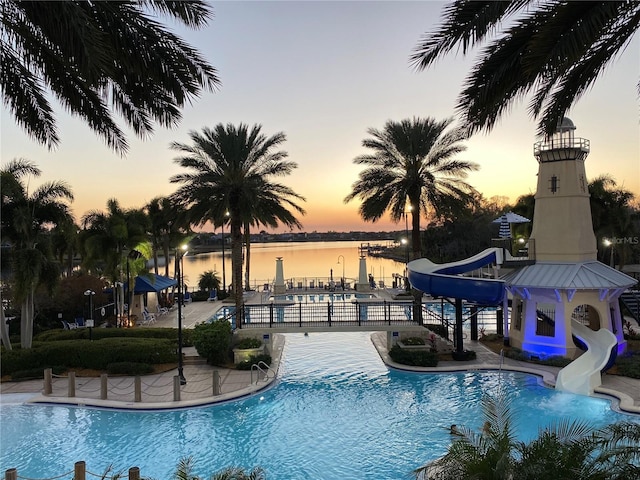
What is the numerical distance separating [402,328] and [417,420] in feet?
20.8

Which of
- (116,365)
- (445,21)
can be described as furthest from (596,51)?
(116,365)

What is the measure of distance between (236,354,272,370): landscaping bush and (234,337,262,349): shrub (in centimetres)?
49

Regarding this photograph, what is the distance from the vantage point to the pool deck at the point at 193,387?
42.4 ft

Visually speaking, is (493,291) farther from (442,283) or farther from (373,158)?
(373,158)

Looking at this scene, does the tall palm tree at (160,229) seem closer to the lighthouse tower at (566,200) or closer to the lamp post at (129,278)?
the lamp post at (129,278)

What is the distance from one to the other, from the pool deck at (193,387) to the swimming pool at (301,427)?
327mm

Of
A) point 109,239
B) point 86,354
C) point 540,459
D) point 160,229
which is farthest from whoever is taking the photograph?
point 160,229

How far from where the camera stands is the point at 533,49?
5805mm

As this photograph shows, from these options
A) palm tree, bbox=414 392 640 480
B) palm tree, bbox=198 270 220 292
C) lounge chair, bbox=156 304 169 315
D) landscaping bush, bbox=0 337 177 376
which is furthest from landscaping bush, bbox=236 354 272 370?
palm tree, bbox=198 270 220 292

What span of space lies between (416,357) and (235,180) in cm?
1131

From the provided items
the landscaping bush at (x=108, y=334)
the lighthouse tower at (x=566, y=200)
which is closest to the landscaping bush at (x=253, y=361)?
the landscaping bush at (x=108, y=334)

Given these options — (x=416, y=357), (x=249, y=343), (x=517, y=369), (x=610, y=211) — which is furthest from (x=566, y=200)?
(x=610, y=211)

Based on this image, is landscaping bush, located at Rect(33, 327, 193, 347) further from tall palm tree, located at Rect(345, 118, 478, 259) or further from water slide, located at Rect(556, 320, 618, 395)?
water slide, located at Rect(556, 320, 618, 395)

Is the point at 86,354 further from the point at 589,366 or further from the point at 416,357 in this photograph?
the point at 589,366
